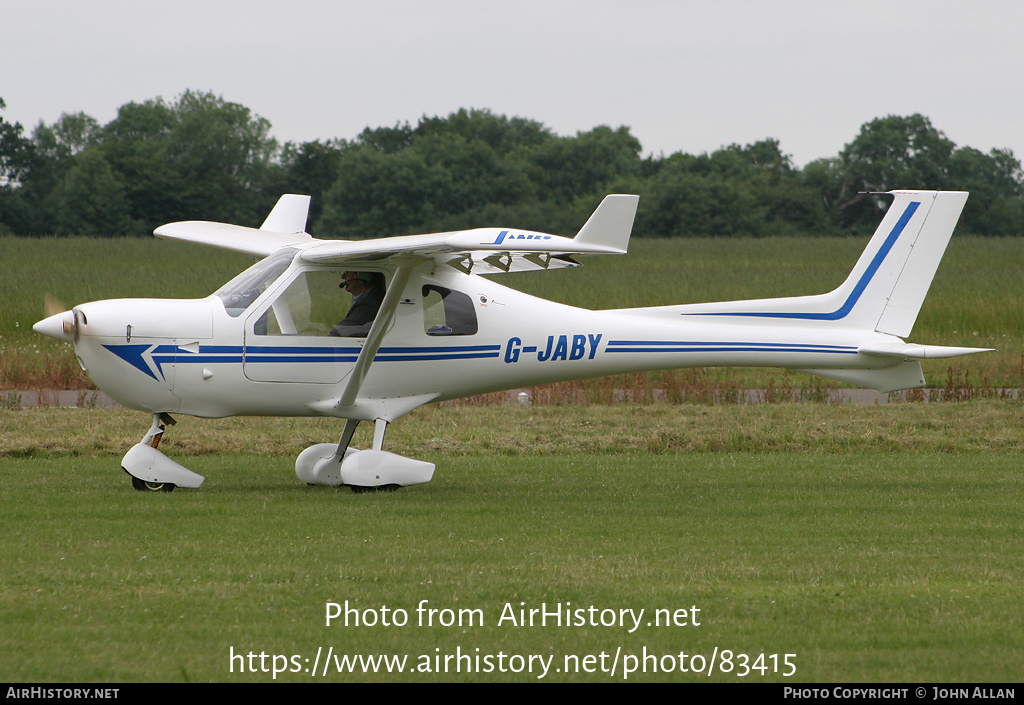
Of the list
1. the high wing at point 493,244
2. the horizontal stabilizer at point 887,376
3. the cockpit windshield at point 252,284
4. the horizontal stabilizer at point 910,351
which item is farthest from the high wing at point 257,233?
the horizontal stabilizer at point 910,351

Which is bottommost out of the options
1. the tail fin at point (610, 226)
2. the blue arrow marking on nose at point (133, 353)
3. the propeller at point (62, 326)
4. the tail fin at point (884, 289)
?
the blue arrow marking on nose at point (133, 353)

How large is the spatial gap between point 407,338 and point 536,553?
3.54 metres

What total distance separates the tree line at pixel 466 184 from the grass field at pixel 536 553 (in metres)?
47.6

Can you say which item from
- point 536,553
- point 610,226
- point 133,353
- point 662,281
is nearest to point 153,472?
point 133,353

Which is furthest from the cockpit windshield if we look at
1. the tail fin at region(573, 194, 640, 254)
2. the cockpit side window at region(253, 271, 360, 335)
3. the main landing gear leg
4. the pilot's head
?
the tail fin at region(573, 194, 640, 254)

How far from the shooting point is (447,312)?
1112 centimetres

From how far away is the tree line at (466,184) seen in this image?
220 ft

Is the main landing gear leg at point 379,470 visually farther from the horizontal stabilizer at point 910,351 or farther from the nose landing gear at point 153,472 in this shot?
the horizontal stabilizer at point 910,351

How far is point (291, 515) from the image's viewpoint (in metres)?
9.48

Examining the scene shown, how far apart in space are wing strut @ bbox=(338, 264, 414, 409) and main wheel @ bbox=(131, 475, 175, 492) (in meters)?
1.67

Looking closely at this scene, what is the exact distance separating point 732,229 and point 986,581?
6046 cm

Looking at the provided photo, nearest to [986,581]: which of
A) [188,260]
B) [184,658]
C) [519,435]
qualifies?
[184,658]

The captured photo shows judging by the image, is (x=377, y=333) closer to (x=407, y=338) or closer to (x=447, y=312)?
(x=407, y=338)
